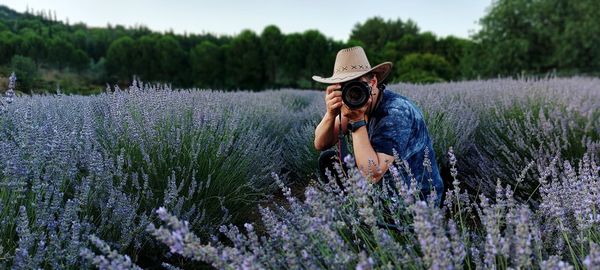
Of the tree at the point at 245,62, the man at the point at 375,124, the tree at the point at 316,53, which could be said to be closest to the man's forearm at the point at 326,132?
the man at the point at 375,124

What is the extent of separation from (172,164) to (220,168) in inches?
11.6

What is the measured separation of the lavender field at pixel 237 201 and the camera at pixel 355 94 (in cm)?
37

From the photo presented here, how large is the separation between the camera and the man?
2 cm

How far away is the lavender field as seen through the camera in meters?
1.25

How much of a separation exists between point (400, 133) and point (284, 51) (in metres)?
33.2

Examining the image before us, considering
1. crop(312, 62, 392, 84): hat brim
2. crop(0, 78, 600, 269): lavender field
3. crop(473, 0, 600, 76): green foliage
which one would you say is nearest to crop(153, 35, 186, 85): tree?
crop(473, 0, 600, 76): green foliage

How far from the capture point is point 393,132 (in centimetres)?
221

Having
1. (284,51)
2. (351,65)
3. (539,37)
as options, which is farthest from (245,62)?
(351,65)

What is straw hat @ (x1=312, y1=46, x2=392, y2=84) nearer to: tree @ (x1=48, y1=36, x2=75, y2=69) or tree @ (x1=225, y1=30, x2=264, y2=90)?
tree @ (x1=48, y1=36, x2=75, y2=69)

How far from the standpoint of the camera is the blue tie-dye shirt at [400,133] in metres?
2.21

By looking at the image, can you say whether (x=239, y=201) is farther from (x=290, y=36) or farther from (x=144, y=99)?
(x=290, y=36)

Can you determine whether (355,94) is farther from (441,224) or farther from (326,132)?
(441,224)

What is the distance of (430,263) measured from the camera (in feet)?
3.63

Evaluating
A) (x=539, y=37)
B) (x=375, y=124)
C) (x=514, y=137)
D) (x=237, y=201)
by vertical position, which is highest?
(x=539, y=37)
